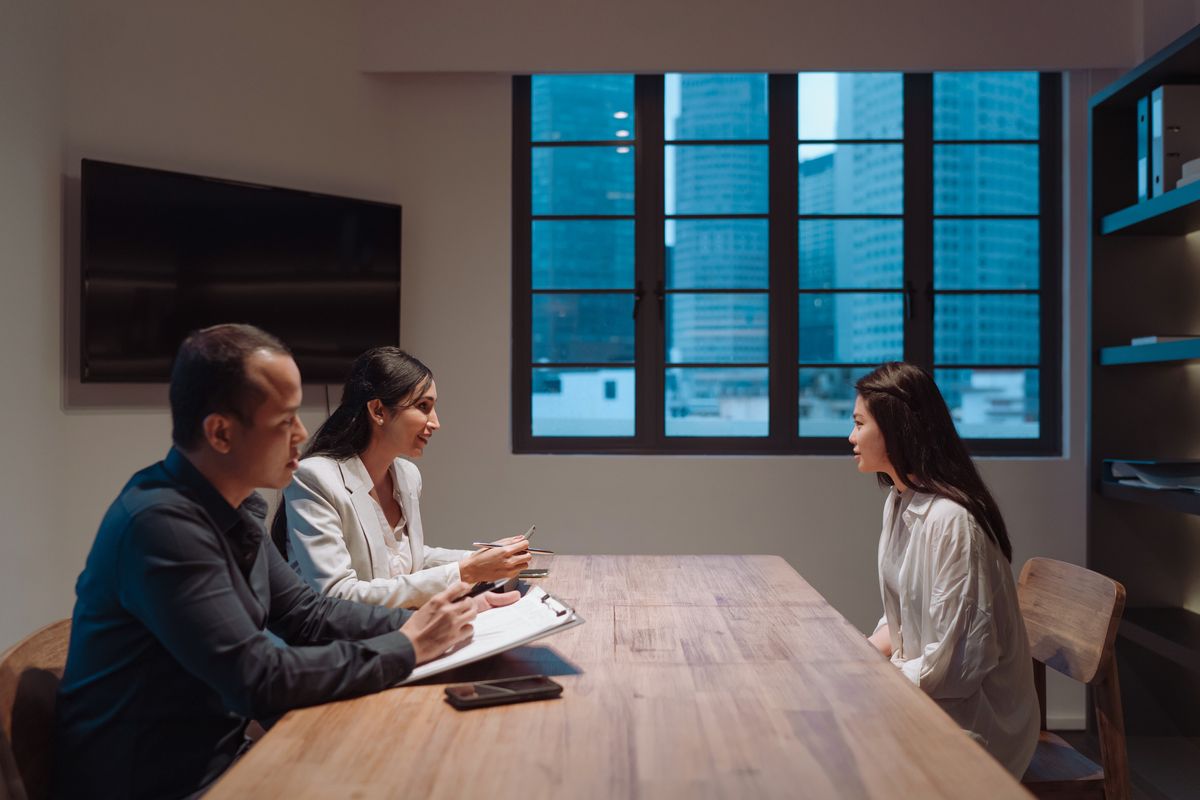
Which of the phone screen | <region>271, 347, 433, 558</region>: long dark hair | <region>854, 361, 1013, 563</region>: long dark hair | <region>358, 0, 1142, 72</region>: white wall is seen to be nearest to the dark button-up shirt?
the phone screen

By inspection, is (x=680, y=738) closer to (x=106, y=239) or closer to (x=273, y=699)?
(x=273, y=699)

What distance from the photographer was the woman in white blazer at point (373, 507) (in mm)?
2006

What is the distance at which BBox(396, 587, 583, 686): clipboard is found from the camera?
150 cm

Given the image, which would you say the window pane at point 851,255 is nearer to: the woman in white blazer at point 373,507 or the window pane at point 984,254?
the window pane at point 984,254

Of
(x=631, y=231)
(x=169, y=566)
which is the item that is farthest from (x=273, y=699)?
(x=631, y=231)

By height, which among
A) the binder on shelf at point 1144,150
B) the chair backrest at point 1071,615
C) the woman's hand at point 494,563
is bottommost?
the chair backrest at point 1071,615

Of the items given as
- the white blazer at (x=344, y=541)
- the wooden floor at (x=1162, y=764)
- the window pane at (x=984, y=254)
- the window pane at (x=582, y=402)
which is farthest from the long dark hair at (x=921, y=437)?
the window pane at (x=984, y=254)

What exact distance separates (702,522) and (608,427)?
1.88 feet

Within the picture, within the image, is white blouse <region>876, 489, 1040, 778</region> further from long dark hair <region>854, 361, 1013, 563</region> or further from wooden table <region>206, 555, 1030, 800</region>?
wooden table <region>206, 555, 1030, 800</region>

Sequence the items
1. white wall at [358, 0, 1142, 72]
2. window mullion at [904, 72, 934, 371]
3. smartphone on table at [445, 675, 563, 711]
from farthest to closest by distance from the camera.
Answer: window mullion at [904, 72, 934, 371] < white wall at [358, 0, 1142, 72] < smartphone on table at [445, 675, 563, 711]

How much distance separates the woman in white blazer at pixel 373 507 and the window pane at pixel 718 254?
73.1 inches

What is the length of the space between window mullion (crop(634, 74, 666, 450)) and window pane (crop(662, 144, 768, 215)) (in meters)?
0.07

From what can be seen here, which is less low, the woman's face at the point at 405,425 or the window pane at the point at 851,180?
the window pane at the point at 851,180

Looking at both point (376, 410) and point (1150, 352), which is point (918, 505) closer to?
point (376, 410)
